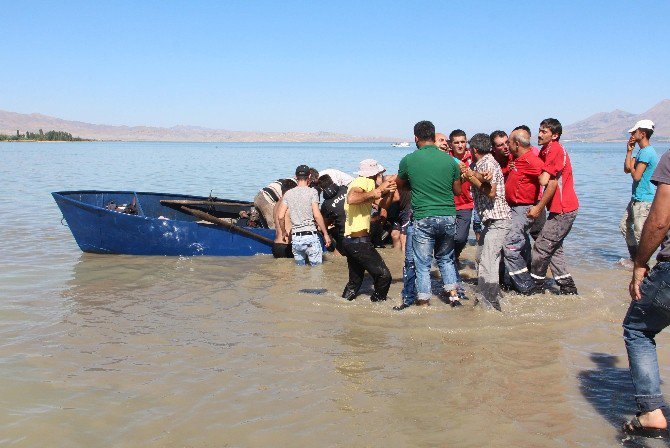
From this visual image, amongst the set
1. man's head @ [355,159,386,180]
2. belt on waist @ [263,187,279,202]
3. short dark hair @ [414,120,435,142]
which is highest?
short dark hair @ [414,120,435,142]

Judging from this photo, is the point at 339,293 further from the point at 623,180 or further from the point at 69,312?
the point at 623,180

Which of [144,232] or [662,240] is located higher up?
[662,240]

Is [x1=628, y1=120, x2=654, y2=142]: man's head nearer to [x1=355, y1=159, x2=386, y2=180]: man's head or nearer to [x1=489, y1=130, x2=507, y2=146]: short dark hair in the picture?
[x1=489, y1=130, x2=507, y2=146]: short dark hair

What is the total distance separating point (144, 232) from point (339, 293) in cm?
430

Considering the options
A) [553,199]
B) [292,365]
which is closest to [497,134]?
[553,199]

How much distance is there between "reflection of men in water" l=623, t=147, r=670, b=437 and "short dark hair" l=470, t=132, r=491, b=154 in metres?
3.35

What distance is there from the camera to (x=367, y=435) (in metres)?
4.02

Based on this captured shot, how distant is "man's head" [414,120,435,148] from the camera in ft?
21.2

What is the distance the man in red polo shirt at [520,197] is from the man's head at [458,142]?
0.96 m

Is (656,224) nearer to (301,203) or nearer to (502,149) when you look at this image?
(502,149)

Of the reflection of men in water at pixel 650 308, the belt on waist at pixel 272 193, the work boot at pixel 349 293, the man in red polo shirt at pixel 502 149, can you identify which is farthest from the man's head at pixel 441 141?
the reflection of men in water at pixel 650 308

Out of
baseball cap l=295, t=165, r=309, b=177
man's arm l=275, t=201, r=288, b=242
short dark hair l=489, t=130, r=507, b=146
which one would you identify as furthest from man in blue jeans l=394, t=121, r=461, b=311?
man's arm l=275, t=201, r=288, b=242

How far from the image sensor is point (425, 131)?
6.46 metres

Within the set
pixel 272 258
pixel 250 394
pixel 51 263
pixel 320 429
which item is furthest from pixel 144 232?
pixel 320 429
